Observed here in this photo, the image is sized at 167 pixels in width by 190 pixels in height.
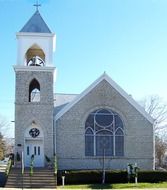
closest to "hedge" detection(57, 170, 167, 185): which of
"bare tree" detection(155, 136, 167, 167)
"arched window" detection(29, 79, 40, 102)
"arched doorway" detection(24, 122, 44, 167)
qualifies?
"arched doorway" detection(24, 122, 44, 167)

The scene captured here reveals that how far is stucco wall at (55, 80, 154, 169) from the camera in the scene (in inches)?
1518

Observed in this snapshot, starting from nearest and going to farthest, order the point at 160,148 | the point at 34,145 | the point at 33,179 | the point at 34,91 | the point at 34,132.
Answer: the point at 33,179, the point at 34,132, the point at 34,145, the point at 34,91, the point at 160,148

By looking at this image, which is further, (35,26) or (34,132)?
(35,26)

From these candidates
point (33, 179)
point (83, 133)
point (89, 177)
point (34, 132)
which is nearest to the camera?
point (33, 179)

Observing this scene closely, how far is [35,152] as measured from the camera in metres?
38.5

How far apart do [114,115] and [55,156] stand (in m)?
6.60

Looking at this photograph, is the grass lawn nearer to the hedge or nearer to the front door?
the hedge

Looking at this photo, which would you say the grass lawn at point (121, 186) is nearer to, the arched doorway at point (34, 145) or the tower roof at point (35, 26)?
the arched doorway at point (34, 145)

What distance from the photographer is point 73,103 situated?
129 feet

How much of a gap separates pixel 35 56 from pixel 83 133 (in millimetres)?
9455

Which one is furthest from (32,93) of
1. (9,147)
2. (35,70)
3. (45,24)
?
(9,147)

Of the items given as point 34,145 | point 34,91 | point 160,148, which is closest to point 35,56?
point 34,91

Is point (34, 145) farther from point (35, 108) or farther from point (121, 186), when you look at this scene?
point (121, 186)

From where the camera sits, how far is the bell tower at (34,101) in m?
38.1
